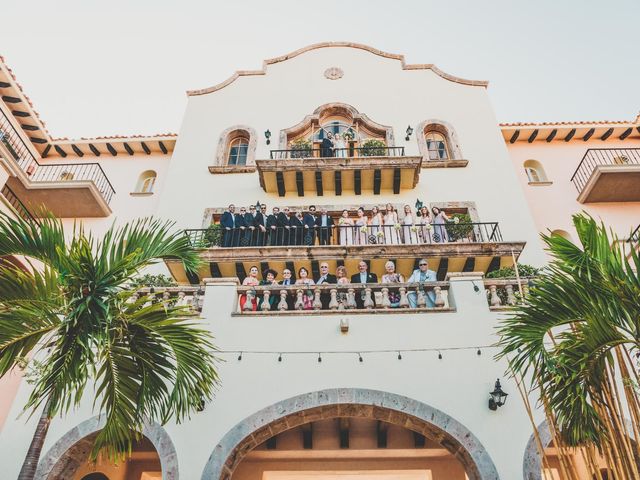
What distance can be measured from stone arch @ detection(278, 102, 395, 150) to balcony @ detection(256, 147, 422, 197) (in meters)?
0.81

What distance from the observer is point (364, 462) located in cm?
1091

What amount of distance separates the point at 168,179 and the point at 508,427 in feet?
39.3

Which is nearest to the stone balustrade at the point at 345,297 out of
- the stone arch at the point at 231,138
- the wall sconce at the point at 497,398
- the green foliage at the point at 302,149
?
the wall sconce at the point at 497,398

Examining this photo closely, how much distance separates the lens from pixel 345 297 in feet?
Result: 30.6

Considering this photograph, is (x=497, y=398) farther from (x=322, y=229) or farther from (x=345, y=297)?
(x=322, y=229)

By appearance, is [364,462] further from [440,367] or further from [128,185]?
[128,185]

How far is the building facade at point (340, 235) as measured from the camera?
316 inches

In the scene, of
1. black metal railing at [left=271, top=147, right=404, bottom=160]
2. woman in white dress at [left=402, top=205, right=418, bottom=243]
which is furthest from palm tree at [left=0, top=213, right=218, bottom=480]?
black metal railing at [left=271, top=147, right=404, bottom=160]

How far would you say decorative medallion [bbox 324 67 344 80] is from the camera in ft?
58.0

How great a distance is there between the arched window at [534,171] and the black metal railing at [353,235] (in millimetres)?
4080

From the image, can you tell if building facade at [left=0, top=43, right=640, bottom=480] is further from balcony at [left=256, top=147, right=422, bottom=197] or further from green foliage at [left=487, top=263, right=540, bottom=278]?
green foliage at [left=487, top=263, right=540, bottom=278]

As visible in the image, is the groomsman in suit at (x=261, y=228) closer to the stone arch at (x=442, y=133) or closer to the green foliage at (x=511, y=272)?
the stone arch at (x=442, y=133)

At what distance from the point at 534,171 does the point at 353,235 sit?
7.64 m

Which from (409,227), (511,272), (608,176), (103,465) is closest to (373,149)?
(409,227)
